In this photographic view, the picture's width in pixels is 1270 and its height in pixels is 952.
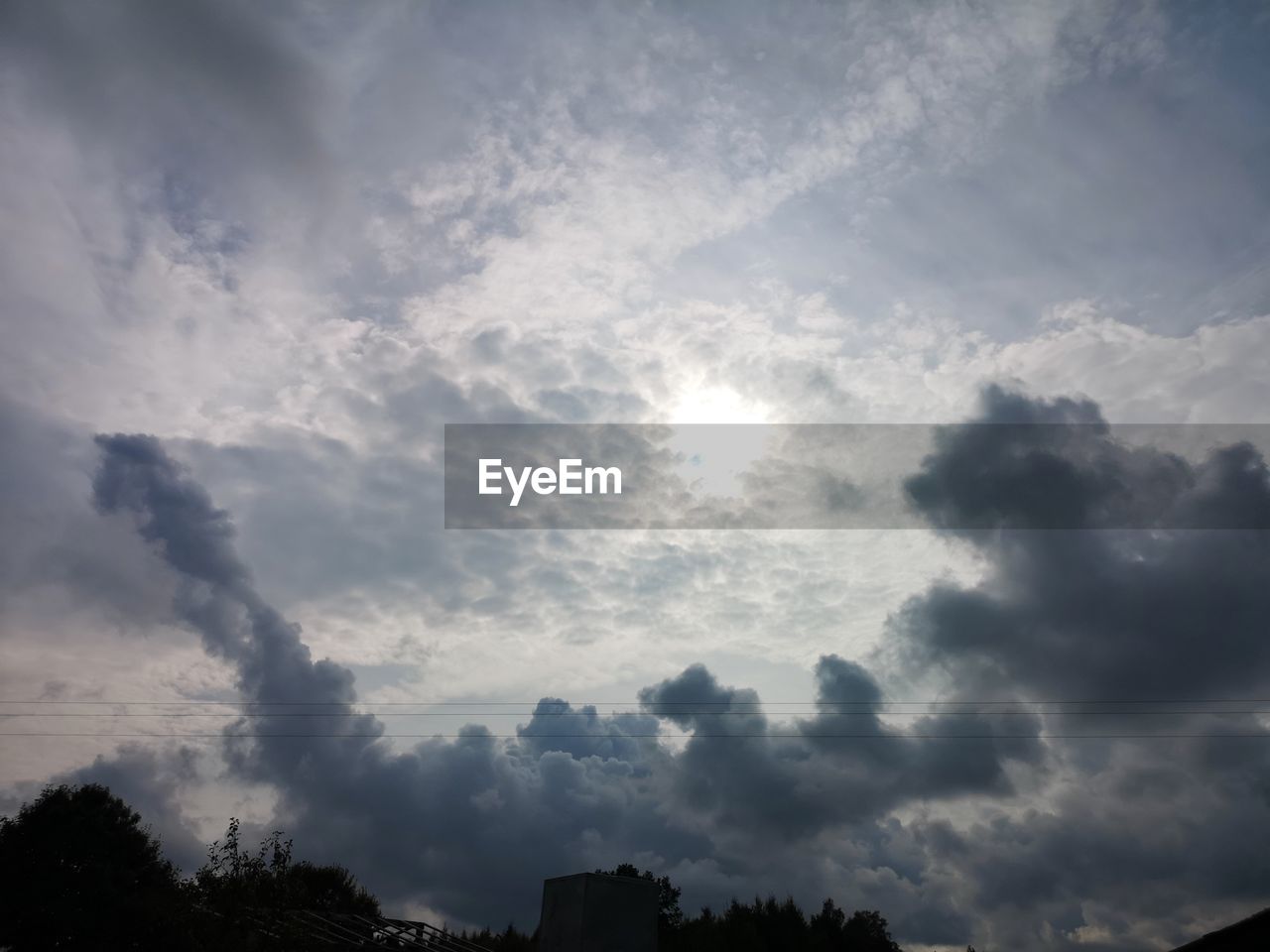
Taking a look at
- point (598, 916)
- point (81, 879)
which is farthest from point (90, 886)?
point (598, 916)

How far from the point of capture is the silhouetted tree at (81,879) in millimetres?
49312

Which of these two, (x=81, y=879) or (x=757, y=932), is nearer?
(x=81, y=879)

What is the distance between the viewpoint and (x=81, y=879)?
52594mm

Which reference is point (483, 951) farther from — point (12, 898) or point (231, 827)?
point (12, 898)

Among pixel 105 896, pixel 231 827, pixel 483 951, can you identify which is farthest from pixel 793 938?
pixel 231 827

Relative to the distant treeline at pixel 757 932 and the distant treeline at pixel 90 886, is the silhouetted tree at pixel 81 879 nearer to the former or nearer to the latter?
the distant treeline at pixel 90 886

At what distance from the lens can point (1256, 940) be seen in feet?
97.4

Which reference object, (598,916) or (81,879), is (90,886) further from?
(598,916)

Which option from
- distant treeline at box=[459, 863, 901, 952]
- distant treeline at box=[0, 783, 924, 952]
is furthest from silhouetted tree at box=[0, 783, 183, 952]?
distant treeline at box=[459, 863, 901, 952]

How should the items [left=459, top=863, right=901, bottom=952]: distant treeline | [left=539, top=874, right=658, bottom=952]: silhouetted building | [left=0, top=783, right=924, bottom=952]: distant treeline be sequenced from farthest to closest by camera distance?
1. [left=459, top=863, right=901, bottom=952]: distant treeline
2. [left=0, top=783, right=924, bottom=952]: distant treeline
3. [left=539, top=874, right=658, bottom=952]: silhouetted building

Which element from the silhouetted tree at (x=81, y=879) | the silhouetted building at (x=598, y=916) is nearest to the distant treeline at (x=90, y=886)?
the silhouetted tree at (x=81, y=879)

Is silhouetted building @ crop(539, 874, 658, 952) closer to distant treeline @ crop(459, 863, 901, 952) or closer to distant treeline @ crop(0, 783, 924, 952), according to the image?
distant treeline @ crop(0, 783, 924, 952)

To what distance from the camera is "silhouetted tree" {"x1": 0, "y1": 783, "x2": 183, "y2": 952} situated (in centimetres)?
4931

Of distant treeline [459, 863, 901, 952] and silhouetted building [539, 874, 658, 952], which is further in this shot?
distant treeline [459, 863, 901, 952]
